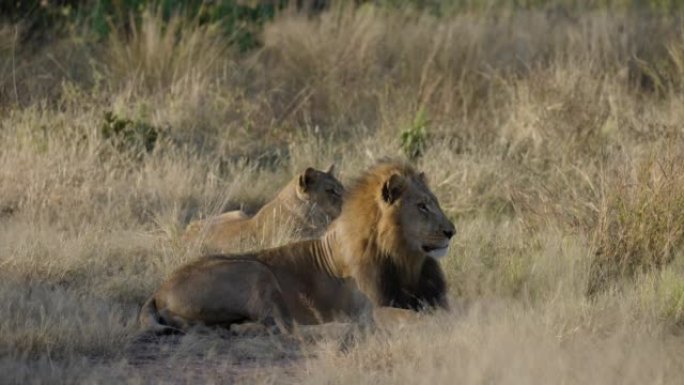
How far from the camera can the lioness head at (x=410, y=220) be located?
8531 mm

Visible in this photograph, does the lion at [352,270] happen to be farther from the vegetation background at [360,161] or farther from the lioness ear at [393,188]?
the vegetation background at [360,161]

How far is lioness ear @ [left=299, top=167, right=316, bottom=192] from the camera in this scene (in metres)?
11.1

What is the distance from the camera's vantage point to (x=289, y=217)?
35.6 ft

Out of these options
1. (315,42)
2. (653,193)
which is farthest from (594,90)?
(653,193)

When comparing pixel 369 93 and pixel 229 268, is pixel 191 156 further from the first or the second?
pixel 229 268

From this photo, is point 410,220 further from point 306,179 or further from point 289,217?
point 306,179

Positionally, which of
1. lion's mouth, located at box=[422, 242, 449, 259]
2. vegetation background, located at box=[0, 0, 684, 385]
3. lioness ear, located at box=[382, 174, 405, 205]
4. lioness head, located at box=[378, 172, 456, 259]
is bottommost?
vegetation background, located at box=[0, 0, 684, 385]

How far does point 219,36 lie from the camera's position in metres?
16.2

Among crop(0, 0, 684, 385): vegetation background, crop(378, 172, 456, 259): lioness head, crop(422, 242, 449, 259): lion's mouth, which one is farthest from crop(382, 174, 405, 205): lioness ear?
crop(0, 0, 684, 385): vegetation background

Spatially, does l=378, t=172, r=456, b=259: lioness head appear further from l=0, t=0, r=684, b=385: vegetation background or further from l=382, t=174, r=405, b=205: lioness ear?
l=0, t=0, r=684, b=385: vegetation background

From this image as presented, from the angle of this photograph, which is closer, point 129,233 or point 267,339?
point 267,339

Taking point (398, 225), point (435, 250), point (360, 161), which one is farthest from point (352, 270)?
point (360, 161)

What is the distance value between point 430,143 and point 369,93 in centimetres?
242

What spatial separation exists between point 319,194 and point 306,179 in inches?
6.0
